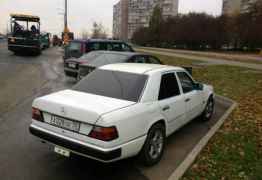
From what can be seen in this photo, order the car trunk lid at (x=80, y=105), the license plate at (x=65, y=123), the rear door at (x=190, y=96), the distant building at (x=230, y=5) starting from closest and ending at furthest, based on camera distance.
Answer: the car trunk lid at (x=80, y=105)
the license plate at (x=65, y=123)
the rear door at (x=190, y=96)
the distant building at (x=230, y=5)

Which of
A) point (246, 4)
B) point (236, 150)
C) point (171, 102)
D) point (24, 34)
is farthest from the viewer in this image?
point (246, 4)

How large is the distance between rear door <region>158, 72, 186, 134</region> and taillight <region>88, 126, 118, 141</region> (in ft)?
3.64

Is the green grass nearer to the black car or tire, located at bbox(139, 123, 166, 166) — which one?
tire, located at bbox(139, 123, 166, 166)

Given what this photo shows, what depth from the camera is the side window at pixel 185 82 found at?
16.4 ft

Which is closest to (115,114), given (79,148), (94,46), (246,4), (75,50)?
(79,148)

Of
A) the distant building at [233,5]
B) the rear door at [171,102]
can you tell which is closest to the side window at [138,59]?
the rear door at [171,102]

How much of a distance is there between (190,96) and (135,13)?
104735 millimetres

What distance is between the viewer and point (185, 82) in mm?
5250

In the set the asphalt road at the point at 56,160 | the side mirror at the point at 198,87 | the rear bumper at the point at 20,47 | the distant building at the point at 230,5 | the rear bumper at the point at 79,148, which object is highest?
the distant building at the point at 230,5

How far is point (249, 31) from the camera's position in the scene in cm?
4966

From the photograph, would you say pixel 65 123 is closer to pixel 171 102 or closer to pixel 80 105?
pixel 80 105

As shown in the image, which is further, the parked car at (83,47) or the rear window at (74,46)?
the rear window at (74,46)

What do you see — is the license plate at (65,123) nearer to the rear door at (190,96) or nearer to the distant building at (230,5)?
the rear door at (190,96)

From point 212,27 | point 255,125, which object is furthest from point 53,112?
point 212,27
